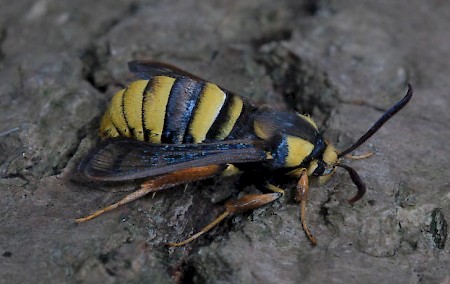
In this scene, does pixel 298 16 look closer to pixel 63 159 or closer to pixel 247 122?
pixel 247 122

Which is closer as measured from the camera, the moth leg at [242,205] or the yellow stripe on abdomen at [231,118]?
the moth leg at [242,205]

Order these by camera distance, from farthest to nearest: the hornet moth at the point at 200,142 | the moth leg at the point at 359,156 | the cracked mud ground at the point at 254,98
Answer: the moth leg at the point at 359,156
the hornet moth at the point at 200,142
the cracked mud ground at the point at 254,98

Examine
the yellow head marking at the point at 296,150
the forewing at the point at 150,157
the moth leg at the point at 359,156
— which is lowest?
the moth leg at the point at 359,156

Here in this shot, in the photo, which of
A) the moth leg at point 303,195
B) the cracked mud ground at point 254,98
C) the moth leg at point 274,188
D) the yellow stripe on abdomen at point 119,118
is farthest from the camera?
the yellow stripe on abdomen at point 119,118

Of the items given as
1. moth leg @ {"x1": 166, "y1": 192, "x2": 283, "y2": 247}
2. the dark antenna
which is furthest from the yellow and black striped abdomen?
the dark antenna

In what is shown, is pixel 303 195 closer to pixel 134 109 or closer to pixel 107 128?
pixel 134 109

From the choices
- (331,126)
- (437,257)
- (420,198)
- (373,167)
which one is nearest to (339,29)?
(331,126)

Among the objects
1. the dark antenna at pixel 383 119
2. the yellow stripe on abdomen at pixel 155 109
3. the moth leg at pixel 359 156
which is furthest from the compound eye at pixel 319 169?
the yellow stripe on abdomen at pixel 155 109

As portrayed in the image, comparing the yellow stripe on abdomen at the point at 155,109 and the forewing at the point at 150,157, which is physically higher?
the yellow stripe on abdomen at the point at 155,109

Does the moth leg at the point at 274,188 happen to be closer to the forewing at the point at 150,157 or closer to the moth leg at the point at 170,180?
the forewing at the point at 150,157
